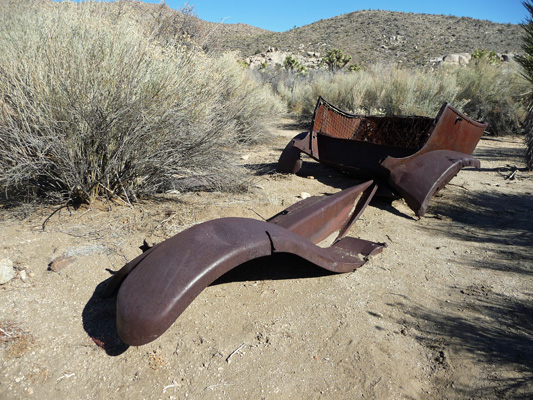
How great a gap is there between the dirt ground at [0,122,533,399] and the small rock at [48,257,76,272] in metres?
0.01

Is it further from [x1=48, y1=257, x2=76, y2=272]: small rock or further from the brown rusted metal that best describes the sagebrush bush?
the brown rusted metal

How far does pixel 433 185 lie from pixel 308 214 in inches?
71.9

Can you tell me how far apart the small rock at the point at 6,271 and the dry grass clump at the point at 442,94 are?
10.4 m

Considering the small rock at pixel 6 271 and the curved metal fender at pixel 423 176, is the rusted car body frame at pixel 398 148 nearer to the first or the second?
the curved metal fender at pixel 423 176

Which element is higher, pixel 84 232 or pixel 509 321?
pixel 509 321

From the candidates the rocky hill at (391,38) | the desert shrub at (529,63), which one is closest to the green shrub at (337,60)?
the rocky hill at (391,38)

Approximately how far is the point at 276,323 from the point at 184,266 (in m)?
0.76

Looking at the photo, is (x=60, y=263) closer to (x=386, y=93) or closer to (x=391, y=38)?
(x=386, y=93)

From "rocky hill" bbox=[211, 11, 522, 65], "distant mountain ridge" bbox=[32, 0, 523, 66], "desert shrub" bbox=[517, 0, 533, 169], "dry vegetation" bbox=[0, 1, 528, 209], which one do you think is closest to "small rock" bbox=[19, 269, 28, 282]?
"dry vegetation" bbox=[0, 1, 528, 209]

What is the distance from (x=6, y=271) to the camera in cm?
251

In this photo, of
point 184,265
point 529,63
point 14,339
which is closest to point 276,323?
point 184,265

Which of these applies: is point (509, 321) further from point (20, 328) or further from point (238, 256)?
point (20, 328)

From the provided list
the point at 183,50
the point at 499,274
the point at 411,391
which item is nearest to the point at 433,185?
the point at 499,274

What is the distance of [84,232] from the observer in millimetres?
3219
